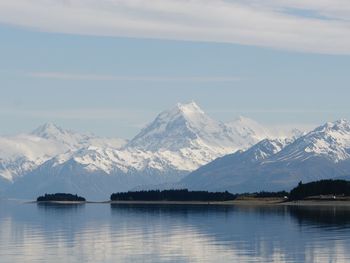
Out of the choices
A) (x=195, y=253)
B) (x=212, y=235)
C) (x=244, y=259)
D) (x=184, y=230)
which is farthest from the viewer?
(x=184, y=230)

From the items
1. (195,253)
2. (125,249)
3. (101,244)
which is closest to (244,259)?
(195,253)

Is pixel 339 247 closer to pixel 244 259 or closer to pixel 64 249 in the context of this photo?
pixel 244 259

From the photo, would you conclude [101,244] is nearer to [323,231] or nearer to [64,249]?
[64,249]

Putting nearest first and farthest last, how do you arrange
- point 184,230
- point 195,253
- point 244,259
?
point 244,259 → point 195,253 → point 184,230

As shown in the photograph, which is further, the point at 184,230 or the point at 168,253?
the point at 184,230

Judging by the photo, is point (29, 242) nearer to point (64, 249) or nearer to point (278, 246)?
point (64, 249)

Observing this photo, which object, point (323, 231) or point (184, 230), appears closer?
point (323, 231)

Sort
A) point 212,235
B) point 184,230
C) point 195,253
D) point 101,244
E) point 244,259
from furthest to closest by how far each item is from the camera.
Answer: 1. point 184,230
2. point 212,235
3. point 101,244
4. point 195,253
5. point 244,259

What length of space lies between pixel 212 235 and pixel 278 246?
2966 cm

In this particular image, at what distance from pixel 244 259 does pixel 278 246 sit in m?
18.8

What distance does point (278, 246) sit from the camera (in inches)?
6019

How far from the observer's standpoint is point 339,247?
14825 centimetres

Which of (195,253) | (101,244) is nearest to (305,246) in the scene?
(195,253)

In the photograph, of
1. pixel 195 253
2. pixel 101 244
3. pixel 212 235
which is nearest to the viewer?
pixel 195 253
